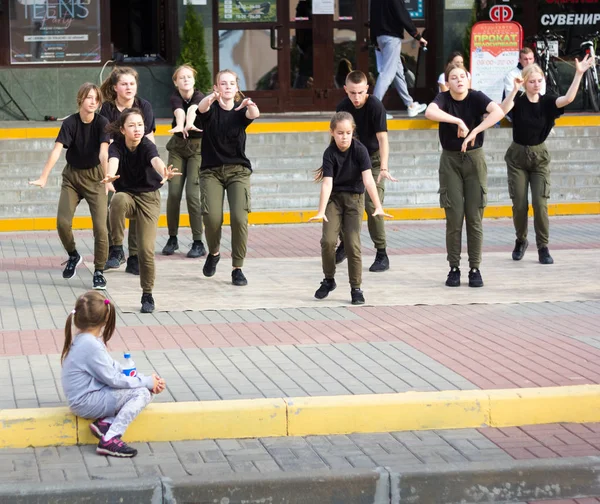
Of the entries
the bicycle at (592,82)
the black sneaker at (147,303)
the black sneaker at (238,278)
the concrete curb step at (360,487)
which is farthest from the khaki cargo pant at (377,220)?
the bicycle at (592,82)

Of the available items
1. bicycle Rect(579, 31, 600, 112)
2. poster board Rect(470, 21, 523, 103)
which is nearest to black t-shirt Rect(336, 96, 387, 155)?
poster board Rect(470, 21, 523, 103)

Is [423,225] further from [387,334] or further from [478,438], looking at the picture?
[478,438]

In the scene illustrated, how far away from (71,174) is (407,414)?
5.31 m

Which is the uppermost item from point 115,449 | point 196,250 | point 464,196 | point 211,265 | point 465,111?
point 465,111

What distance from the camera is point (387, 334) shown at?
8539 mm

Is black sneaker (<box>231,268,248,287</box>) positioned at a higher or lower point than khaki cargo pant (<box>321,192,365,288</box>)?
lower

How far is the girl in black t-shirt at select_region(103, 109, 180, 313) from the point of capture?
969 cm

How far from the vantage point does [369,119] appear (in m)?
11.0

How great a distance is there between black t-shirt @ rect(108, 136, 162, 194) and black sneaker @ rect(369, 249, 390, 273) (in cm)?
245

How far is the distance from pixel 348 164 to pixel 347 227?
1.65 feet

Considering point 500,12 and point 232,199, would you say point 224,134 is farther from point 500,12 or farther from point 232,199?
point 500,12

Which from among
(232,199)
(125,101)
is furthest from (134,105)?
(232,199)

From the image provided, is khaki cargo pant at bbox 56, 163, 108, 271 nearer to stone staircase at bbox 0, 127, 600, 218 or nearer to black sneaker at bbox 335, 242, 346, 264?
black sneaker at bbox 335, 242, 346, 264

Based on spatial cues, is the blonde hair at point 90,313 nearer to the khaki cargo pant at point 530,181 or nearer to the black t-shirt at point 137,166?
the black t-shirt at point 137,166
